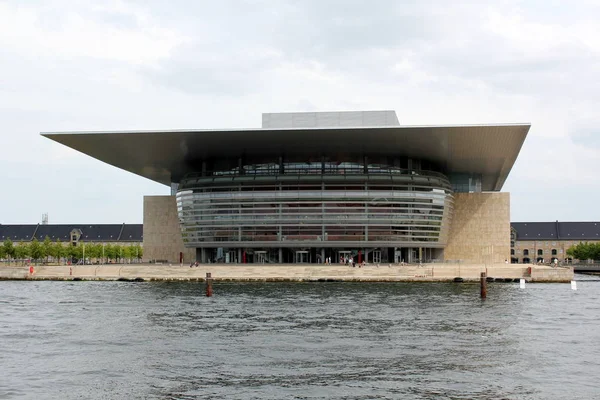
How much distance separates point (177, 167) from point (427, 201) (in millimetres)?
26666

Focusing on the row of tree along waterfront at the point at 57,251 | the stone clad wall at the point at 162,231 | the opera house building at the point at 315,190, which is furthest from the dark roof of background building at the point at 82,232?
the opera house building at the point at 315,190

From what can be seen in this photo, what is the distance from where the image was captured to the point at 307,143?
67.2 meters

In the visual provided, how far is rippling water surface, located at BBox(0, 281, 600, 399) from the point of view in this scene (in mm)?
20078

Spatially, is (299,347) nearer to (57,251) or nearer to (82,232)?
(57,251)

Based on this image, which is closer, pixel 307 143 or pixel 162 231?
pixel 307 143

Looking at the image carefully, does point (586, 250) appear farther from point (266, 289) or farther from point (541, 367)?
point (541, 367)

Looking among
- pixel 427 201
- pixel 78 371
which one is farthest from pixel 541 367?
pixel 427 201

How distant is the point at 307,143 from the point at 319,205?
7.70 meters

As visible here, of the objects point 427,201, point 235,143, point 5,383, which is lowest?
point 5,383

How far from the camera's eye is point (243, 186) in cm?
7381

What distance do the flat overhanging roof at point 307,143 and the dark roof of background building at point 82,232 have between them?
7836 centimetres

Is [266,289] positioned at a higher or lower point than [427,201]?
lower

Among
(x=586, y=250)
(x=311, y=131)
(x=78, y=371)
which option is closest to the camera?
(x=78, y=371)

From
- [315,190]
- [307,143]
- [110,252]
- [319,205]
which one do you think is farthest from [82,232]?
[307,143]
